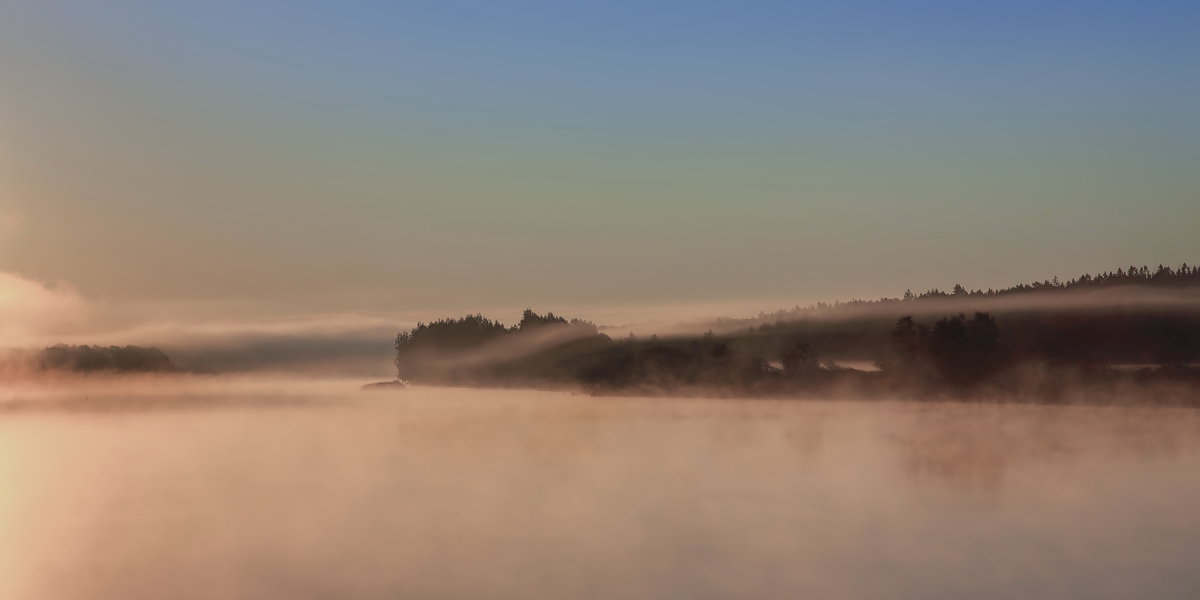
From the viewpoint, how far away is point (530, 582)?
2288 centimetres

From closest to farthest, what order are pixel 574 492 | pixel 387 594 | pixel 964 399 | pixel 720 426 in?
pixel 387 594 < pixel 574 492 < pixel 720 426 < pixel 964 399

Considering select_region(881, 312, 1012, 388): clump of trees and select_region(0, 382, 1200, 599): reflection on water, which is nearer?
select_region(0, 382, 1200, 599): reflection on water

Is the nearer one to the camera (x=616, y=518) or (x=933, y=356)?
(x=616, y=518)

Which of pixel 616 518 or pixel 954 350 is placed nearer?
pixel 616 518

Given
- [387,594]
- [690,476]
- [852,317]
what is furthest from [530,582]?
[852,317]

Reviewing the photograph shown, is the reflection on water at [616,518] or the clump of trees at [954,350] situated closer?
the reflection on water at [616,518]

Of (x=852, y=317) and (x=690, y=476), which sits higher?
(x=852, y=317)

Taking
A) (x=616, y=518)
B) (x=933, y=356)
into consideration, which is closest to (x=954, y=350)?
(x=933, y=356)

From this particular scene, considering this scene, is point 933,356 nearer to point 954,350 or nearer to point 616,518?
point 954,350

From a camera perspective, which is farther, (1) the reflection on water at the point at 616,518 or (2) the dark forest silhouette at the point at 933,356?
(2) the dark forest silhouette at the point at 933,356

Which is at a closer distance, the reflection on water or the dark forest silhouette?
the reflection on water

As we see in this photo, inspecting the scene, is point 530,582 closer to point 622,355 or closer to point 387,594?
point 387,594

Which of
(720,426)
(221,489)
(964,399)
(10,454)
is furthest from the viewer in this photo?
(964,399)

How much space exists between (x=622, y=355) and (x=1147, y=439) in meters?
68.2
